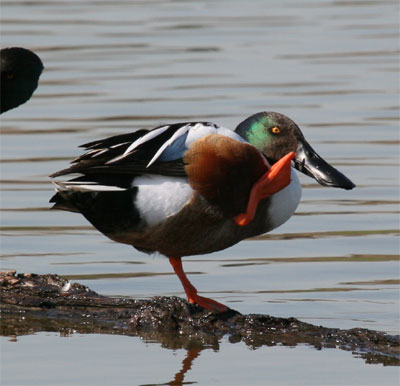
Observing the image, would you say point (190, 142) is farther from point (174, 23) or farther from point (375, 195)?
point (174, 23)

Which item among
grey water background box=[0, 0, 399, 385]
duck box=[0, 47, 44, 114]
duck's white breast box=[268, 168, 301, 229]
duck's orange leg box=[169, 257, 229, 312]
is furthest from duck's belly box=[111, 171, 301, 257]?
duck box=[0, 47, 44, 114]

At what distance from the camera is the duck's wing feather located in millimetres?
6582

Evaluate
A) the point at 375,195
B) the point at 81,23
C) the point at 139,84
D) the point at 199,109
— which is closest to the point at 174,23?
the point at 81,23

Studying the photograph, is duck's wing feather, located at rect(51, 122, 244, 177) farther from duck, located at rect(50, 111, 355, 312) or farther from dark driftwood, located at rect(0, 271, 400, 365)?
dark driftwood, located at rect(0, 271, 400, 365)

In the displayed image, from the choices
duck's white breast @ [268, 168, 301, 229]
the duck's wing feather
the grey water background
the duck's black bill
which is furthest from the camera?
the duck's black bill

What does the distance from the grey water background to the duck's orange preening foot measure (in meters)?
0.68

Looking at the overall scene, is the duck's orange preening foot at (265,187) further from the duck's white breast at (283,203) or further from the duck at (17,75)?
the duck at (17,75)

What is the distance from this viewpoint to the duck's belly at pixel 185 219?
659cm

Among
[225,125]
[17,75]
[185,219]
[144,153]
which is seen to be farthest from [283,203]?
[225,125]

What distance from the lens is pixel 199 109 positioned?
1364 centimetres

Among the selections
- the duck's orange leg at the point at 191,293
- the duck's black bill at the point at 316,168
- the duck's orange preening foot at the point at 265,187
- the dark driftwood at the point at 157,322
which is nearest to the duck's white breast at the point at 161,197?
the duck's orange preening foot at the point at 265,187

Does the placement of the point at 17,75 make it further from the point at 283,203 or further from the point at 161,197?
the point at 283,203

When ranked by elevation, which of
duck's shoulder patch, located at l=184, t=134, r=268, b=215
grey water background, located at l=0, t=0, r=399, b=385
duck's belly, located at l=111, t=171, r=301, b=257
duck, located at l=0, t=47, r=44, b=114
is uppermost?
duck, located at l=0, t=47, r=44, b=114

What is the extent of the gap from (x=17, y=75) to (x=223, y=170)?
4.20 ft
